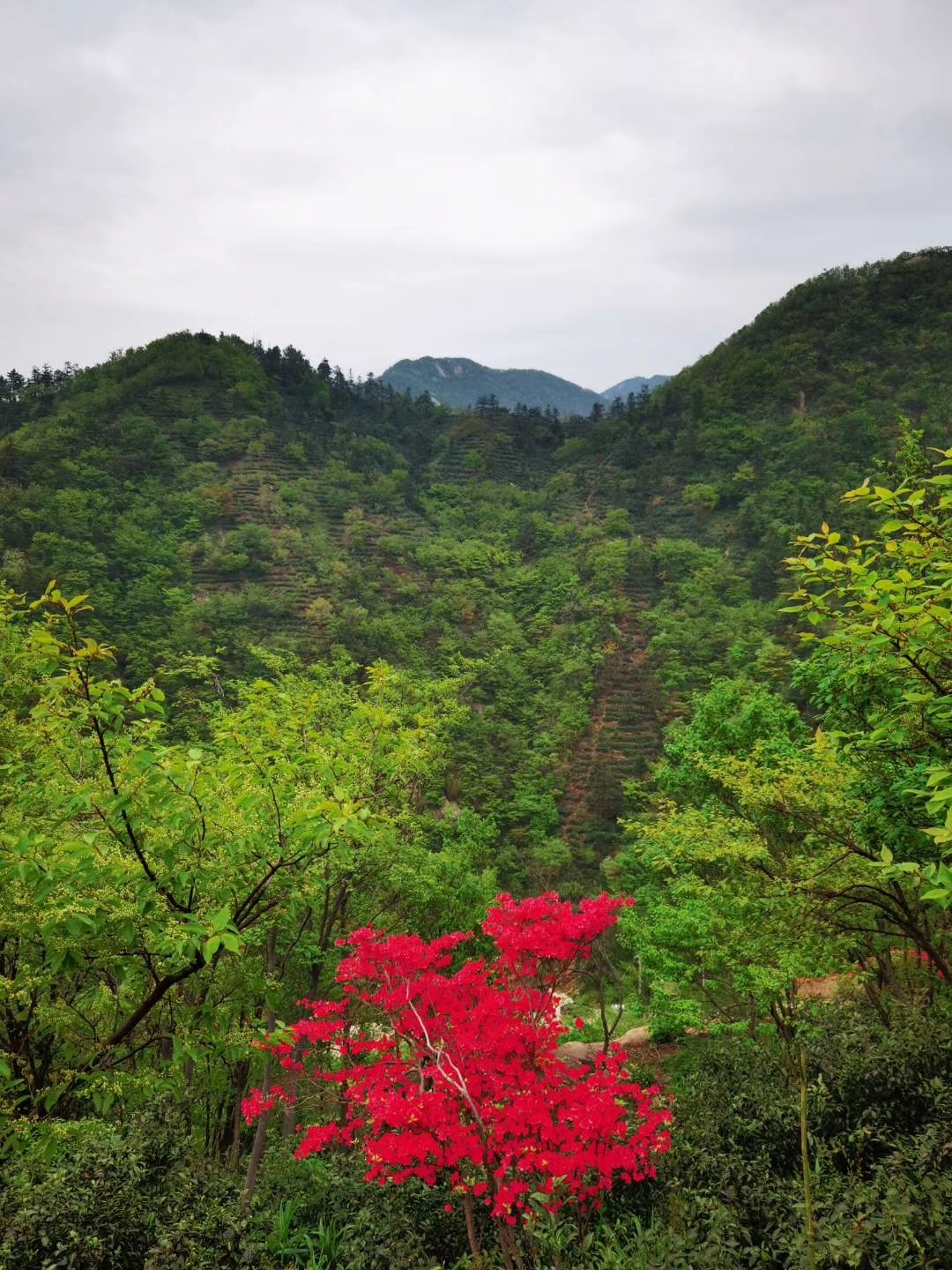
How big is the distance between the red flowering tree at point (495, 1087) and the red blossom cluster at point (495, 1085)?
0.04 ft

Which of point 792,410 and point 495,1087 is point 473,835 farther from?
point 792,410

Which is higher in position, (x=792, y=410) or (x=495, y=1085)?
(x=792, y=410)

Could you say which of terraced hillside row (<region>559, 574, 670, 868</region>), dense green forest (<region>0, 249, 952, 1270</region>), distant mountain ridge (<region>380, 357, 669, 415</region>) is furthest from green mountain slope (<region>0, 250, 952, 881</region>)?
distant mountain ridge (<region>380, 357, 669, 415</region>)

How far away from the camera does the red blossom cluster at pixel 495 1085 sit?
17.6ft

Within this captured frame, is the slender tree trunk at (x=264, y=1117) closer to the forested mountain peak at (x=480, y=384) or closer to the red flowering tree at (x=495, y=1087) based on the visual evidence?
the red flowering tree at (x=495, y=1087)

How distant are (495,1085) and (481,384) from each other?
610 feet

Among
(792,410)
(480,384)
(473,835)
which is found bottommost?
(473,835)

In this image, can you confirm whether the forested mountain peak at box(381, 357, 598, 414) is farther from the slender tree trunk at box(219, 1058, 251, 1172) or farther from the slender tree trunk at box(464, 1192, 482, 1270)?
the slender tree trunk at box(464, 1192, 482, 1270)

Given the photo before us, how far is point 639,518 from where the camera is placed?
183 feet

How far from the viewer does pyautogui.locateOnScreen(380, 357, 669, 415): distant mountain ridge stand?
17100 centimetres

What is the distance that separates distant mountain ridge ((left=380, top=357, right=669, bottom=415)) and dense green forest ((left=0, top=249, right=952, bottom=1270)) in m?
126

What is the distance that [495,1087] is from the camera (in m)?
5.82

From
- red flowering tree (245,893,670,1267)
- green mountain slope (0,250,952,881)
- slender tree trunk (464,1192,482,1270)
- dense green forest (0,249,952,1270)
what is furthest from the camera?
green mountain slope (0,250,952,881)

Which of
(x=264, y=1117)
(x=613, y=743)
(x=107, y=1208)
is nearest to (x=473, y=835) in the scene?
(x=264, y=1117)
